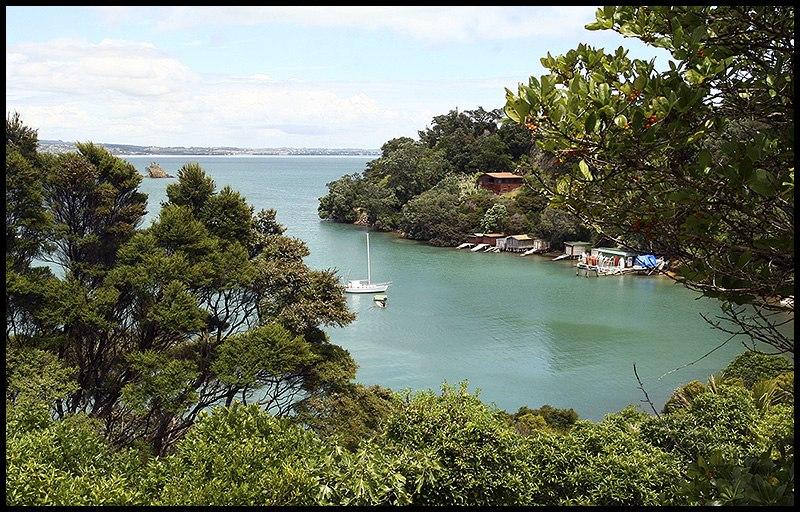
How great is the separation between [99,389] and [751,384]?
9.01m

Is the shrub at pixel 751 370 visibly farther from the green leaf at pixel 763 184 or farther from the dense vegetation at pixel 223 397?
the green leaf at pixel 763 184

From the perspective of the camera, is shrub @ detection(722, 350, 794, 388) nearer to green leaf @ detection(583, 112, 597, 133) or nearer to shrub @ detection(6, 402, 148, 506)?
shrub @ detection(6, 402, 148, 506)

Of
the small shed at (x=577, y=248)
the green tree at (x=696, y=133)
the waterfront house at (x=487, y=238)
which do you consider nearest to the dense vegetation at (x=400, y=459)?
the green tree at (x=696, y=133)

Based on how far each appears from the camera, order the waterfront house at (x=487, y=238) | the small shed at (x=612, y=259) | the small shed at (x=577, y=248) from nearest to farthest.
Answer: the small shed at (x=612, y=259) < the small shed at (x=577, y=248) < the waterfront house at (x=487, y=238)

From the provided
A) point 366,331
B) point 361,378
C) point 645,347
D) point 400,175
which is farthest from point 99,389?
point 400,175

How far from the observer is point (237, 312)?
953cm

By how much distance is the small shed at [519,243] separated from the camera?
27.1 meters

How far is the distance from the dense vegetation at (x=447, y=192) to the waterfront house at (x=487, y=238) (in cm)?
43

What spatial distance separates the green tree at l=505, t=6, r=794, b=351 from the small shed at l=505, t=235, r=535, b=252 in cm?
2541

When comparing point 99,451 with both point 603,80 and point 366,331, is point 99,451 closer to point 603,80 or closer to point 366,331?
point 603,80

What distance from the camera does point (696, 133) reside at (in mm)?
1650

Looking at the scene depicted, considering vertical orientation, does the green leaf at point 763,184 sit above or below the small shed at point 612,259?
above

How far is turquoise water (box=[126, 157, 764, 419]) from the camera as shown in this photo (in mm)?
12508

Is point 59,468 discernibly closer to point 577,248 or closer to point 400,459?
point 400,459
